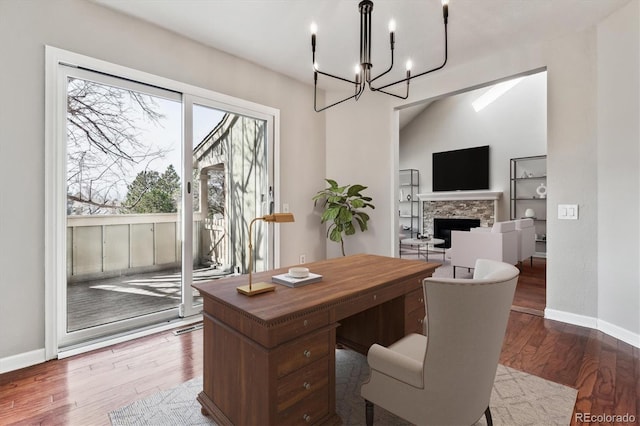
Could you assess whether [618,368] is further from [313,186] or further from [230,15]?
[230,15]

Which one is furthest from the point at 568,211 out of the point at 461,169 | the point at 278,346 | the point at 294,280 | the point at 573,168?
the point at 461,169

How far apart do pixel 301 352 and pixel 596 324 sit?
3.05 m

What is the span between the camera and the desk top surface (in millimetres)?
1366

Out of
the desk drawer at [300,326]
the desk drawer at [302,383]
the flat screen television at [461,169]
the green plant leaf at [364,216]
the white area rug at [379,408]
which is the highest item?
the flat screen television at [461,169]

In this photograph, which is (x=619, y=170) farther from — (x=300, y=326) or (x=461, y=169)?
(x=461, y=169)

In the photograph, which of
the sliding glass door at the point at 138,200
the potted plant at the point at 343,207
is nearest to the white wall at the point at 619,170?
the potted plant at the point at 343,207

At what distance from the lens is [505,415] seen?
1.68 metres

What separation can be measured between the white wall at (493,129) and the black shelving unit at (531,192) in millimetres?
134

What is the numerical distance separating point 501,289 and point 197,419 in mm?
1632

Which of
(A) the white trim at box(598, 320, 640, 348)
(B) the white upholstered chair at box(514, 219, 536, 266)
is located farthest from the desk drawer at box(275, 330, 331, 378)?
(B) the white upholstered chair at box(514, 219, 536, 266)

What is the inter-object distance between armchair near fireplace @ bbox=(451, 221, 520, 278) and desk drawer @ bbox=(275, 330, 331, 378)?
3745 mm

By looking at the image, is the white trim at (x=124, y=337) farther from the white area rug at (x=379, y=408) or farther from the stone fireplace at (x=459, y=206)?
the stone fireplace at (x=459, y=206)

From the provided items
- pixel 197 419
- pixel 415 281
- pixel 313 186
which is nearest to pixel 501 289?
pixel 415 281

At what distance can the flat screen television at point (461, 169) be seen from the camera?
7414 millimetres
